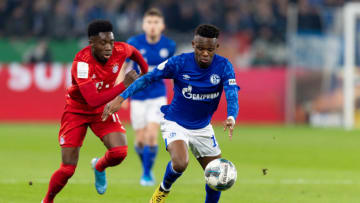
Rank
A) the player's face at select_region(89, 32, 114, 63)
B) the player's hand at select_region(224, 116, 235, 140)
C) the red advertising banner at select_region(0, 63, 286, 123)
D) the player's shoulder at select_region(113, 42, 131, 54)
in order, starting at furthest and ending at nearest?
the red advertising banner at select_region(0, 63, 286, 123), the player's shoulder at select_region(113, 42, 131, 54), the player's face at select_region(89, 32, 114, 63), the player's hand at select_region(224, 116, 235, 140)

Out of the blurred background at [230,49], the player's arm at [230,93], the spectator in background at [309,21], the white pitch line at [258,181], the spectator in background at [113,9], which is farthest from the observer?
the spectator in background at [113,9]

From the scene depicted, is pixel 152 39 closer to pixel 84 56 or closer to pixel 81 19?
pixel 84 56

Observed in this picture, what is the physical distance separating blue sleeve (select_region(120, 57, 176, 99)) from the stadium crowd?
15.2 m

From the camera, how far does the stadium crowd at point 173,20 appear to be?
23312mm

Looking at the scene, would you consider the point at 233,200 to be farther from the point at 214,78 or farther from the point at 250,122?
the point at 250,122

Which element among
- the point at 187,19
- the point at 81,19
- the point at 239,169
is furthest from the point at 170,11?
the point at 239,169

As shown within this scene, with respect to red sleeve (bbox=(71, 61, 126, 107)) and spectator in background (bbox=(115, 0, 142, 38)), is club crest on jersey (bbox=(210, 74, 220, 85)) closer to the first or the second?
red sleeve (bbox=(71, 61, 126, 107))

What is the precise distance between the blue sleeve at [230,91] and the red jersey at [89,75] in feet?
4.32

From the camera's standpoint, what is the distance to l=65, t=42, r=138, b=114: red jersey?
26.2 feet

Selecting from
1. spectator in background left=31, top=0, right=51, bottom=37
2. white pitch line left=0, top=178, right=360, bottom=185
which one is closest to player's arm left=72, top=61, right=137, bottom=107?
white pitch line left=0, top=178, right=360, bottom=185

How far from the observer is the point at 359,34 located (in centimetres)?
2261

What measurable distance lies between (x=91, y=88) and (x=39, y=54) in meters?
15.3

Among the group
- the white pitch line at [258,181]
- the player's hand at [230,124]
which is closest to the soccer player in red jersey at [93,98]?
the player's hand at [230,124]

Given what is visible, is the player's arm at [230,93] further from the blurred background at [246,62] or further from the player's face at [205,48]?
the blurred background at [246,62]
